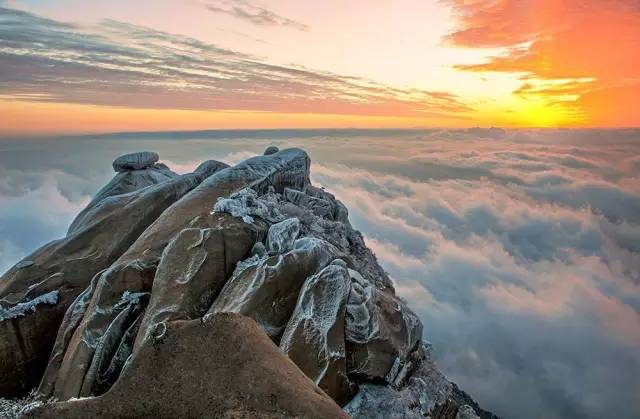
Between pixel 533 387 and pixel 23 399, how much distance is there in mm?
215020

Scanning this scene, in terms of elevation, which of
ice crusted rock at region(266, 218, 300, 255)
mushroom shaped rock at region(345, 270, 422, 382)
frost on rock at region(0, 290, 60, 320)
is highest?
ice crusted rock at region(266, 218, 300, 255)

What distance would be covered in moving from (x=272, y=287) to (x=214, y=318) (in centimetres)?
588

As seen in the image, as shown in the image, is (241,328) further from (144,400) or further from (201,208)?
(201,208)

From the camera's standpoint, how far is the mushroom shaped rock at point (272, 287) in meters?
15.4

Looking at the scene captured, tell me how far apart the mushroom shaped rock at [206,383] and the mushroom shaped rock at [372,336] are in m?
6.28

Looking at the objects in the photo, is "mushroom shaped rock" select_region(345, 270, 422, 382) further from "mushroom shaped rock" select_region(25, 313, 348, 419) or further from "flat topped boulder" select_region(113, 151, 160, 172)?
"flat topped boulder" select_region(113, 151, 160, 172)

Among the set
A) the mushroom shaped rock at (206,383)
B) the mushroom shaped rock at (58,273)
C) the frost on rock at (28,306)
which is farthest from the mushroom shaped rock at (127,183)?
the mushroom shaped rock at (206,383)

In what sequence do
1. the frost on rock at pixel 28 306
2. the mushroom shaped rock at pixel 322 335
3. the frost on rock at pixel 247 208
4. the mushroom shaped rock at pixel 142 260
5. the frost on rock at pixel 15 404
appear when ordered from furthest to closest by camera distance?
the frost on rock at pixel 247 208, the frost on rock at pixel 28 306, the mushroom shaped rock at pixel 142 260, the frost on rock at pixel 15 404, the mushroom shaped rock at pixel 322 335

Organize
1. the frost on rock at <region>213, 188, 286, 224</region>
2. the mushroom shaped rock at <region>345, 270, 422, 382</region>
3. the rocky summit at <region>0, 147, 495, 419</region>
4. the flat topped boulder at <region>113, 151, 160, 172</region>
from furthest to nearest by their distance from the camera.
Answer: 1. the flat topped boulder at <region>113, 151, 160, 172</region>
2. the frost on rock at <region>213, 188, 286, 224</region>
3. the mushroom shaped rock at <region>345, 270, 422, 382</region>
4. the rocky summit at <region>0, 147, 495, 419</region>

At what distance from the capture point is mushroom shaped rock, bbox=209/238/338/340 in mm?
A: 15367

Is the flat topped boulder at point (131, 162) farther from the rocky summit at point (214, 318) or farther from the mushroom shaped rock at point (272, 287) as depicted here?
the mushroom shaped rock at point (272, 287)

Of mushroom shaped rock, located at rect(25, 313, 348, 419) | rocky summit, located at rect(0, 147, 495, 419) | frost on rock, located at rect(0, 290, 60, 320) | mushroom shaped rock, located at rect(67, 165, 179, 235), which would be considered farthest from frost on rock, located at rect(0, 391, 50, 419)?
mushroom shaped rock, located at rect(67, 165, 179, 235)

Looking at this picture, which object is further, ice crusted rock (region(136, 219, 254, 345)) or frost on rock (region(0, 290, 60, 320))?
frost on rock (region(0, 290, 60, 320))

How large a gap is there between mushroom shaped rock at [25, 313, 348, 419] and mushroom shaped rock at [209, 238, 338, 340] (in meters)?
5.21
